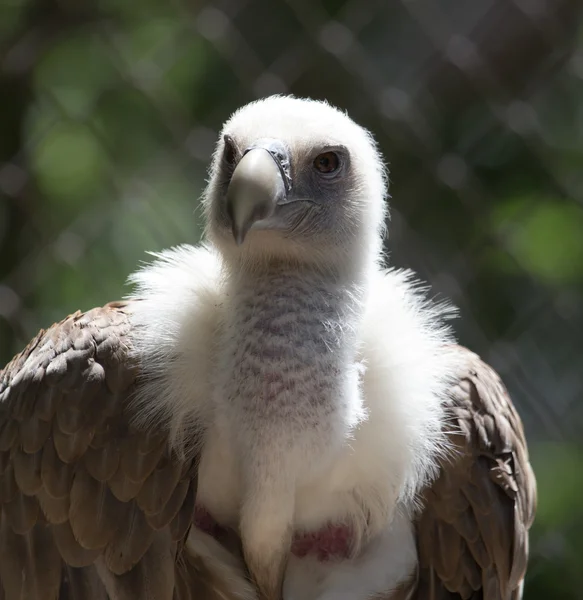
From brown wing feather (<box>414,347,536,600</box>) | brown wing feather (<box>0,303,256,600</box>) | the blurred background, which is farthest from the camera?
the blurred background

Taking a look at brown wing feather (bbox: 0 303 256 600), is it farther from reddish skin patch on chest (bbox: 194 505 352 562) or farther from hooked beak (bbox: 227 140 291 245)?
hooked beak (bbox: 227 140 291 245)

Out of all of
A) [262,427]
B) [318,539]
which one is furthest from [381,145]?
[262,427]

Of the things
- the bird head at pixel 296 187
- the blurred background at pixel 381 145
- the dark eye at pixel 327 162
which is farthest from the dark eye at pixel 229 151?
the blurred background at pixel 381 145

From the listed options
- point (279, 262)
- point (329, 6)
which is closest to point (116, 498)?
point (279, 262)

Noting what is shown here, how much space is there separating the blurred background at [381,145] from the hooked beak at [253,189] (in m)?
1.13

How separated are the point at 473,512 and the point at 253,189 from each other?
578mm

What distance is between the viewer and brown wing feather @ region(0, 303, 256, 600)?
1.42m

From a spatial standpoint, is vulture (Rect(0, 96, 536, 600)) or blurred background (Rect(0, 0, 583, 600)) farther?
blurred background (Rect(0, 0, 583, 600))

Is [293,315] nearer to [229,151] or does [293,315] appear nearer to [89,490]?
[229,151]

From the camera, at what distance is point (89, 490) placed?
1430 mm

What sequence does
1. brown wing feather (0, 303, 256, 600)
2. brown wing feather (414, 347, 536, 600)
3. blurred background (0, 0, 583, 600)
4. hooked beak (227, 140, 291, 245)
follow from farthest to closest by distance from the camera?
blurred background (0, 0, 583, 600), brown wing feather (414, 347, 536, 600), brown wing feather (0, 303, 256, 600), hooked beak (227, 140, 291, 245)

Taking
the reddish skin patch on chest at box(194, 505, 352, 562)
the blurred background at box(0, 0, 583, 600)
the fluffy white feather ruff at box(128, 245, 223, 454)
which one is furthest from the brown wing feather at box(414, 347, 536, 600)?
the blurred background at box(0, 0, 583, 600)

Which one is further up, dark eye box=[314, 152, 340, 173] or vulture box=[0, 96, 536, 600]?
dark eye box=[314, 152, 340, 173]

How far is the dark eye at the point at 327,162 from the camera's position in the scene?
146 cm
